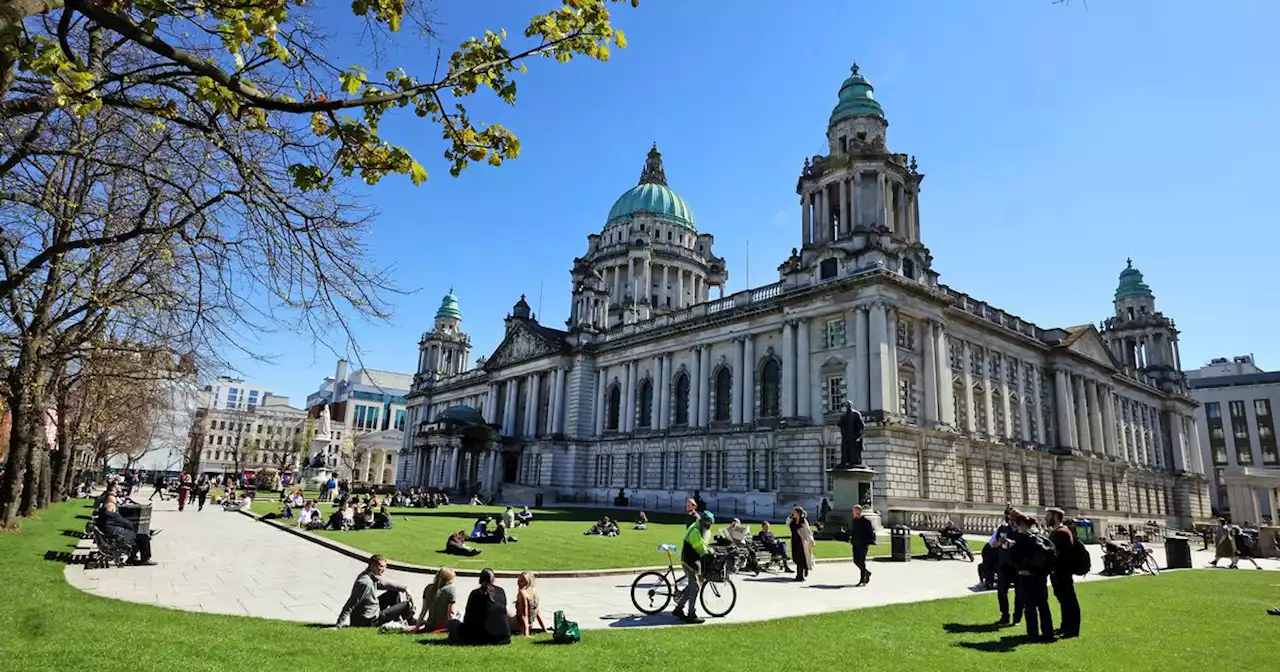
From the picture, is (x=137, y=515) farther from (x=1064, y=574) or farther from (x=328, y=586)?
(x=1064, y=574)

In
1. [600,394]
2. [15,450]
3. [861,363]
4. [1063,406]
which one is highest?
[600,394]

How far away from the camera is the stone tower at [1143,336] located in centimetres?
6799

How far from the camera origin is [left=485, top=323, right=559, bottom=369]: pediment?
62.6m

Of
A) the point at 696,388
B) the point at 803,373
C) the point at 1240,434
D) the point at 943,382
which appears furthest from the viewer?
the point at 1240,434

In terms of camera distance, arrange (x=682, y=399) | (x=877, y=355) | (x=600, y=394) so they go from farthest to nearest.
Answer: (x=600, y=394)
(x=682, y=399)
(x=877, y=355)

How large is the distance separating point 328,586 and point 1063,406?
2054 inches

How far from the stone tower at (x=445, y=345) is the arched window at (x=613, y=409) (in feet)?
126

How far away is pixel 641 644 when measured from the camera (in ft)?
29.9

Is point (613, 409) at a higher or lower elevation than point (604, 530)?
higher

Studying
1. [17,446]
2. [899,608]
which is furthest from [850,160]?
[17,446]

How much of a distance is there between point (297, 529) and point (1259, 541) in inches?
1568

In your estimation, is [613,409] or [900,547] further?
[613,409]

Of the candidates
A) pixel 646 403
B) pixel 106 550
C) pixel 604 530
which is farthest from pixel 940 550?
pixel 646 403

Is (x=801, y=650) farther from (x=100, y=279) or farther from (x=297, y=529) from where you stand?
(x=297, y=529)
